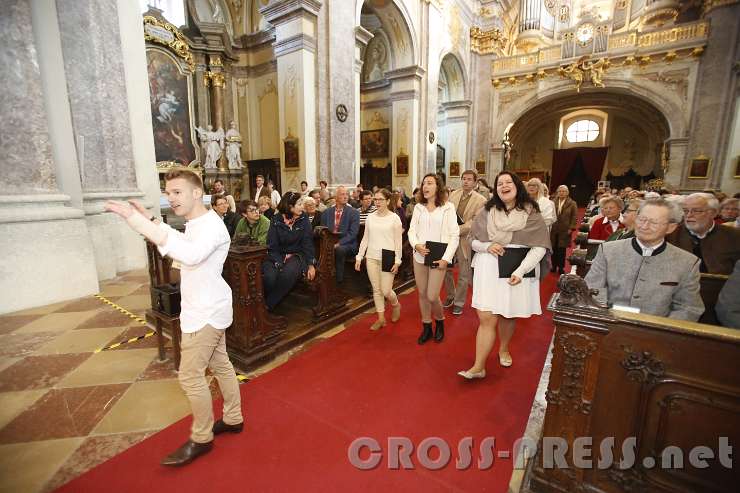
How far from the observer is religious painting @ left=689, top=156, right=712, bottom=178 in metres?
11.9

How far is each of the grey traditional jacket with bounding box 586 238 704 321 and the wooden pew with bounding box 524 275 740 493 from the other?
547mm

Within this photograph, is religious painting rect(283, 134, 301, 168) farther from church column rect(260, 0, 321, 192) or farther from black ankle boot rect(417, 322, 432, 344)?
black ankle boot rect(417, 322, 432, 344)

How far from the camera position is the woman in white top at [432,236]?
126 inches

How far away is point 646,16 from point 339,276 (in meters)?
19.8

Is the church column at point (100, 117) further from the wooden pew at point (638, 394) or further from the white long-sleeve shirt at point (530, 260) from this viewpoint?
the wooden pew at point (638, 394)

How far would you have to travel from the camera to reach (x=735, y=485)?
136 cm

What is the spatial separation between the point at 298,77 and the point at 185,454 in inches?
307

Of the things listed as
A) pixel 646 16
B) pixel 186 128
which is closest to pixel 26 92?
pixel 186 128

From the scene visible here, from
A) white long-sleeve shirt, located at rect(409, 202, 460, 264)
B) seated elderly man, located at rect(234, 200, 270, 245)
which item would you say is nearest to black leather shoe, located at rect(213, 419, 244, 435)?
white long-sleeve shirt, located at rect(409, 202, 460, 264)

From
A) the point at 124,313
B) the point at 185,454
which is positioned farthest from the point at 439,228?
the point at 124,313

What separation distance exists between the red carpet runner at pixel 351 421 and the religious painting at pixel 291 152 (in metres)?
5.83

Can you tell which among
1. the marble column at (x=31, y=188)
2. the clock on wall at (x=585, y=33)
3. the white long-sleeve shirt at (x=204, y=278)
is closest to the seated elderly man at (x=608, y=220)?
the white long-sleeve shirt at (x=204, y=278)

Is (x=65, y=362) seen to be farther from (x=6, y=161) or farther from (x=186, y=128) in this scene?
(x=186, y=128)

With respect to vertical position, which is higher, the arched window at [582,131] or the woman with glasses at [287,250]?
the arched window at [582,131]
